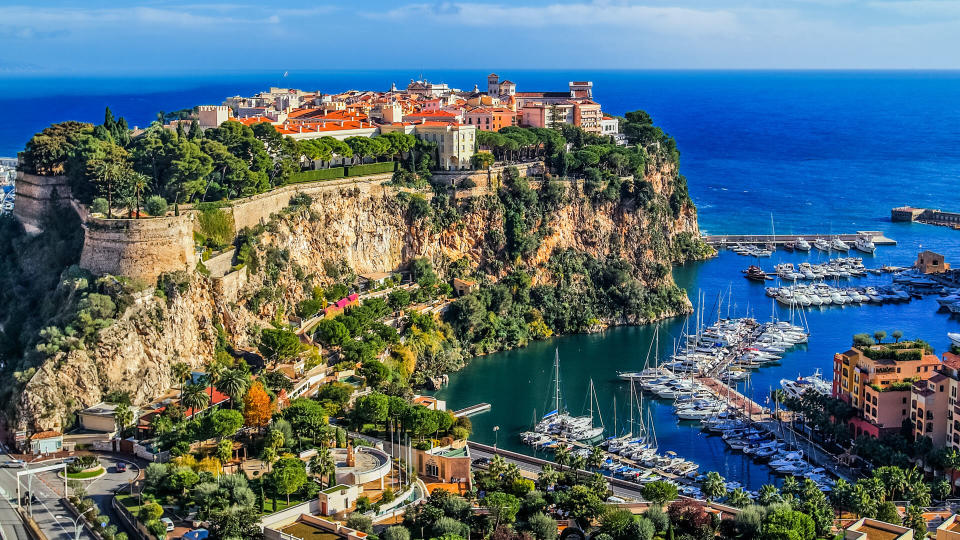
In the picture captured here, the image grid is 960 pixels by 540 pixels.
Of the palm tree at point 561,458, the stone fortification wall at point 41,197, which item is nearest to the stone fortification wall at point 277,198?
the stone fortification wall at point 41,197

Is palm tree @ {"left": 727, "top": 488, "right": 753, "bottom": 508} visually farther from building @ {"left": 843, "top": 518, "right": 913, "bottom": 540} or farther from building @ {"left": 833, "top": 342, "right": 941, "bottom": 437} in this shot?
building @ {"left": 833, "top": 342, "right": 941, "bottom": 437}

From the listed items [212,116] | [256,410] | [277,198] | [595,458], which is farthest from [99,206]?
[595,458]

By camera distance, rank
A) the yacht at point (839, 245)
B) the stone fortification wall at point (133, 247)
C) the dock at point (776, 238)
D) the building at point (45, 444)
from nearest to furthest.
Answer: the building at point (45, 444) → the stone fortification wall at point (133, 247) → the yacht at point (839, 245) → the dock at point (776, 238)

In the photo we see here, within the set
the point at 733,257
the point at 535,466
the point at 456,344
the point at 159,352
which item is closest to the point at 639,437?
the point at 535,466

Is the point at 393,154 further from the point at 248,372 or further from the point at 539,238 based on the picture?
the point at 248,372

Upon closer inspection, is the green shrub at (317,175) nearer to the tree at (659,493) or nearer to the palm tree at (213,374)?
the palm tree at (213,374)

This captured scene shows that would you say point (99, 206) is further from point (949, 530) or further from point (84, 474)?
point (949, 530)

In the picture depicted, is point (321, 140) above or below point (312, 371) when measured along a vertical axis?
above
